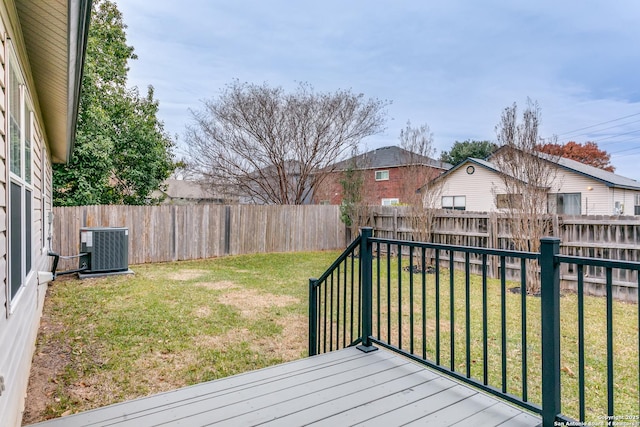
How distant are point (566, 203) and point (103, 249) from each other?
45.6ft

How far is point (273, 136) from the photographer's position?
1302 cm

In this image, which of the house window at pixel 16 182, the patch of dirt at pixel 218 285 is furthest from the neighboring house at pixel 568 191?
the house window at pixel 16 182

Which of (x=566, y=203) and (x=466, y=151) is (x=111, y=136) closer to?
(x=566, y=203)

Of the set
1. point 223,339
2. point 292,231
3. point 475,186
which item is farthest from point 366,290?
point 475,186

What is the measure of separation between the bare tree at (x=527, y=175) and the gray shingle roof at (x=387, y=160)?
2.49 metres

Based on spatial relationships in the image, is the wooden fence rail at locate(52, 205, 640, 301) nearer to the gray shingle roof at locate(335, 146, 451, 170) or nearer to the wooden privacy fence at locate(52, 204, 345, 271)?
the wooden privacy fence at locate(52, 204, 345, 271)

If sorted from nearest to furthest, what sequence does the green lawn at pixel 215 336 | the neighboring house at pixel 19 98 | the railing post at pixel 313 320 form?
the neighboring house at pixel 19 98 < the green lawn at pixel 215 336 < the railing post at pixel 313 320

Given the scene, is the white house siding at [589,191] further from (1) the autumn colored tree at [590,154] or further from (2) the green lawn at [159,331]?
(1) the autumn colored tree at [590,154]

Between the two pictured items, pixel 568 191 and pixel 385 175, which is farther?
pixel 385 175

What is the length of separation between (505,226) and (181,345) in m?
6.61

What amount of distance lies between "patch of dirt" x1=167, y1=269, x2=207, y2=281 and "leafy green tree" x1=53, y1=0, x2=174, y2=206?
14.8 feet

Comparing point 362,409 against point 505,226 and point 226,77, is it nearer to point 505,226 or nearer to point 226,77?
point 505,226

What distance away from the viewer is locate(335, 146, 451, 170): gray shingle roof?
9.26 metres

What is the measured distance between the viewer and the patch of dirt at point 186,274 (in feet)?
24.3
